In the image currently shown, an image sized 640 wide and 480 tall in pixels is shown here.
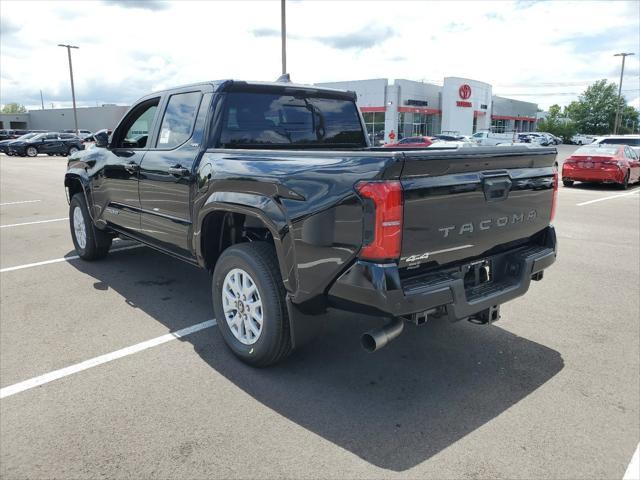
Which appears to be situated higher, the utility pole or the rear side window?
the utility pole

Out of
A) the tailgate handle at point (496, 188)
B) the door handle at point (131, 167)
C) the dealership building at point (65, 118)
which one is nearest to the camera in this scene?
the tailgate handle at point (496, 188)

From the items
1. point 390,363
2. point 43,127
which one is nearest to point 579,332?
point 390,363

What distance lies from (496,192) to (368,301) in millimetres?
1139

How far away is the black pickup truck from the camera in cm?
274

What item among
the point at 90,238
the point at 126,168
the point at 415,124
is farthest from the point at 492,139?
the point at 126,168

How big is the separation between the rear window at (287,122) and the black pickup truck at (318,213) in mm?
12

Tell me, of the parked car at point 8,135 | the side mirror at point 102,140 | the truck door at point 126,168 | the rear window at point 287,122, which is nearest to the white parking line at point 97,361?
the truck door at point 126,168

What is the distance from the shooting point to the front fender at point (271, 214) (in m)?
3.13

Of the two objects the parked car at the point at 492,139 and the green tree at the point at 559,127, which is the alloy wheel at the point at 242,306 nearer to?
the parked car at the point at 492,139

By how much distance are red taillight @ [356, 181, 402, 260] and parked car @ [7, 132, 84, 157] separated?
36452mm

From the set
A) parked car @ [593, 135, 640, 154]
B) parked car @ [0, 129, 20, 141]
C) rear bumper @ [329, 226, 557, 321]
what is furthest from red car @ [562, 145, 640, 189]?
parked car @ [0, 129, 20, 141]

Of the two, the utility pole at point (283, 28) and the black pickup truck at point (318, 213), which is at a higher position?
the utility pole at point (283, 28)

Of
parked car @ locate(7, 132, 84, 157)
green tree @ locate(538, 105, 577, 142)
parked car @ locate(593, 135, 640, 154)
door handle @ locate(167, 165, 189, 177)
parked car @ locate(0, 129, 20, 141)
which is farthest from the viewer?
green tree @ locate(538, 105, 577, 142)

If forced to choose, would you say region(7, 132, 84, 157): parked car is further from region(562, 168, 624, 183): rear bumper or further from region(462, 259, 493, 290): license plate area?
region(462, 259, 493, 290): license plate area
